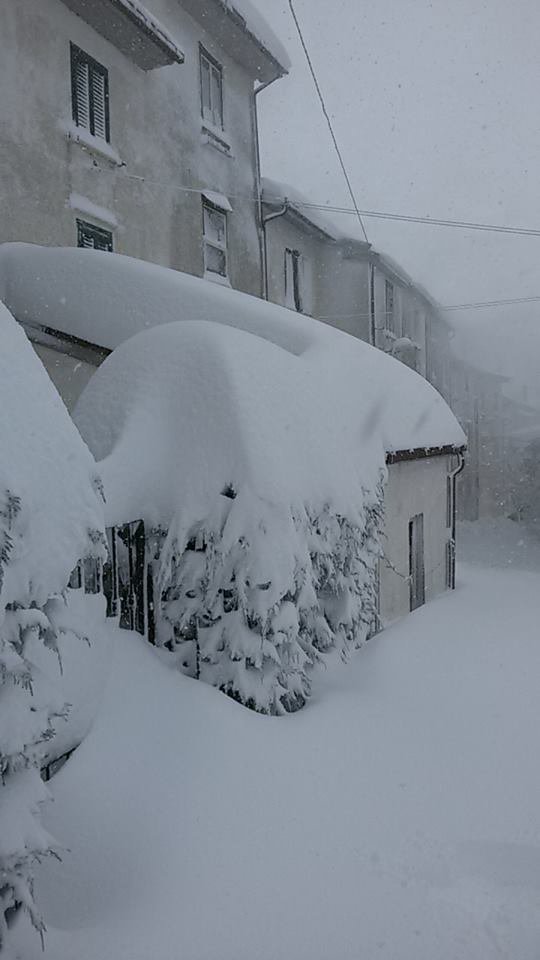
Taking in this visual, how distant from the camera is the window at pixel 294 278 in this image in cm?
1819

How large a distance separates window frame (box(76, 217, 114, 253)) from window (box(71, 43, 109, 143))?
4.65 feet

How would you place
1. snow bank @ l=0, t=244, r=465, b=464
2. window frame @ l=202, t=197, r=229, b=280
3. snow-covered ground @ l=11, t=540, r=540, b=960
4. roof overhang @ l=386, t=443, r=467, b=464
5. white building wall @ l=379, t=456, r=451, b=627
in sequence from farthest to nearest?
window frame @ l=202, t=197, r=229, b=280
white building wall @ l=379, t=456, r=451, b=627
roof overhang @ l=386, t=443, r=467, b=464
snow bank @ l=0, t=244, r=465, b=464
snow-covered ground @ l=11, t=540, r=540, b=960

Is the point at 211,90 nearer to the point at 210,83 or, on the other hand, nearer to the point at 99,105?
the point at 210,83

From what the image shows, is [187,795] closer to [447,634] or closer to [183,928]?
[183,928]

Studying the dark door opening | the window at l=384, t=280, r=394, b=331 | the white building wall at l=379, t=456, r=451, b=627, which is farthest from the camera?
the window at l=384, t=280, r=394, b=331

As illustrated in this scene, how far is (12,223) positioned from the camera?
8.66 m

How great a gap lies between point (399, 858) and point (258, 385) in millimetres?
3050

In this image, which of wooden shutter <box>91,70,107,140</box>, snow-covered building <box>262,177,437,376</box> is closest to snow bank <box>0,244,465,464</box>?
wooden shutter <box>91,70,107,140</box>

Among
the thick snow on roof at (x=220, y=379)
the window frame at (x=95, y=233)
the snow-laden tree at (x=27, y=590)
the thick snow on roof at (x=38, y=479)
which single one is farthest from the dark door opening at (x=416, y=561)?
the snow-laden tree at (x=27, y=590)

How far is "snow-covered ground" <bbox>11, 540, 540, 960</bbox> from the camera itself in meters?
2.55

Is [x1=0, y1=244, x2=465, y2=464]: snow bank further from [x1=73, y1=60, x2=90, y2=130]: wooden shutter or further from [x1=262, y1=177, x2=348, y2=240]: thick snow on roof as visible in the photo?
[x1=262, y1=177, x2=348, y2=240]: thick snow on roof

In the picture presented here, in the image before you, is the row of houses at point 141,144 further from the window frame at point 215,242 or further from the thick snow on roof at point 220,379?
the thick snow on roof at point 220,379

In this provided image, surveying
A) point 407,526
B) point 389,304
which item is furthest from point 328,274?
point 407,526

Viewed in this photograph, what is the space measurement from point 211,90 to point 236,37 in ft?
3.76
